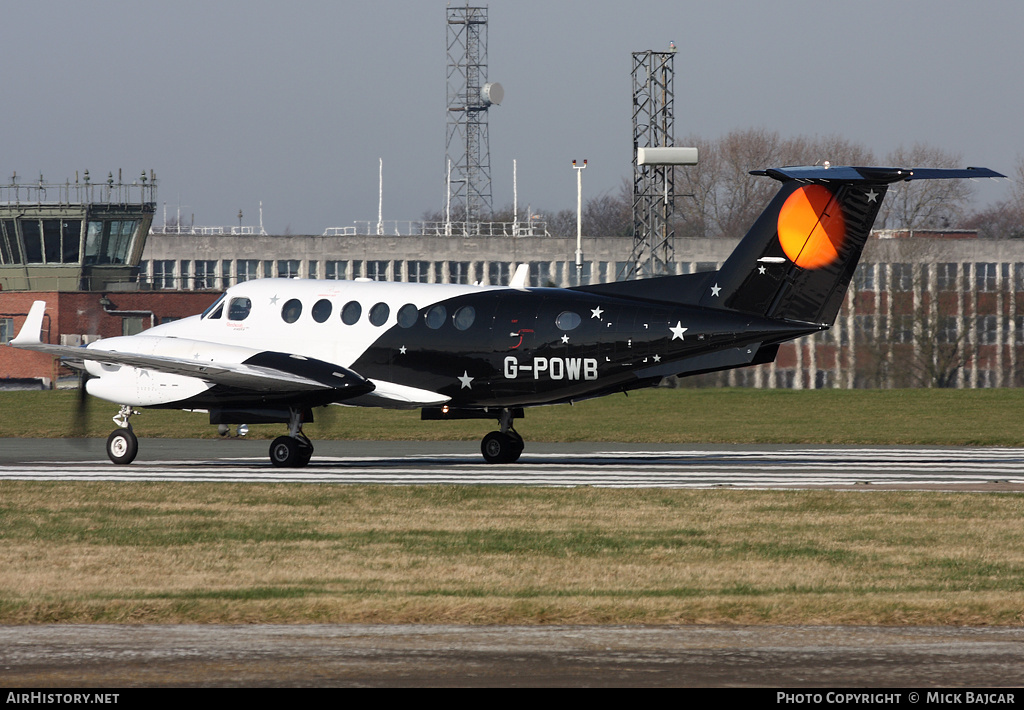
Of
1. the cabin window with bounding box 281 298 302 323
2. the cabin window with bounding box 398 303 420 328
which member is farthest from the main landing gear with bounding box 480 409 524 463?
the cabin window with bounding box 281 298 302 323

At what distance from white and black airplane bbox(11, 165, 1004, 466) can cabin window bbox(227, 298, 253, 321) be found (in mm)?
30

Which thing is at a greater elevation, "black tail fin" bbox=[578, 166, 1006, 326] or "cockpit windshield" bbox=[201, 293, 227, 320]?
"black tail fin" bbox=[578, 166, 1006, 326]

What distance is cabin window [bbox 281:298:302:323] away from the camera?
26172 millimetres

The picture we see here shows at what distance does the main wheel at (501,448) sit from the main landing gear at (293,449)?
379 centimetres

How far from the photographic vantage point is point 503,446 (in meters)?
26.8

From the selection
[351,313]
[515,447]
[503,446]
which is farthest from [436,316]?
[515,447]

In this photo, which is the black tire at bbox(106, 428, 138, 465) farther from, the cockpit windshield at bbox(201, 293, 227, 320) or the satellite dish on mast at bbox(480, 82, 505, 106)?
the satellite dish on mast at bbox(480, 82, 505, 106)

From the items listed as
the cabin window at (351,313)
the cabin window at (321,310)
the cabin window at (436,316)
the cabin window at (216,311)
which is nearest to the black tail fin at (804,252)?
the cabin window at (436,316)

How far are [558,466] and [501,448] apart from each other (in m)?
1.40

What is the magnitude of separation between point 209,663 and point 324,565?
4783 mm

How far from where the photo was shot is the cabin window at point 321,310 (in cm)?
2600

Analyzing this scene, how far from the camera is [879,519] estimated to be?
17.1 meters

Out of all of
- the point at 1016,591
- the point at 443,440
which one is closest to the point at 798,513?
the point at 1016,591

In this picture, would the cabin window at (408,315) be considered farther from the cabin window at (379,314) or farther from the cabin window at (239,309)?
the cabin window at (239,309)
